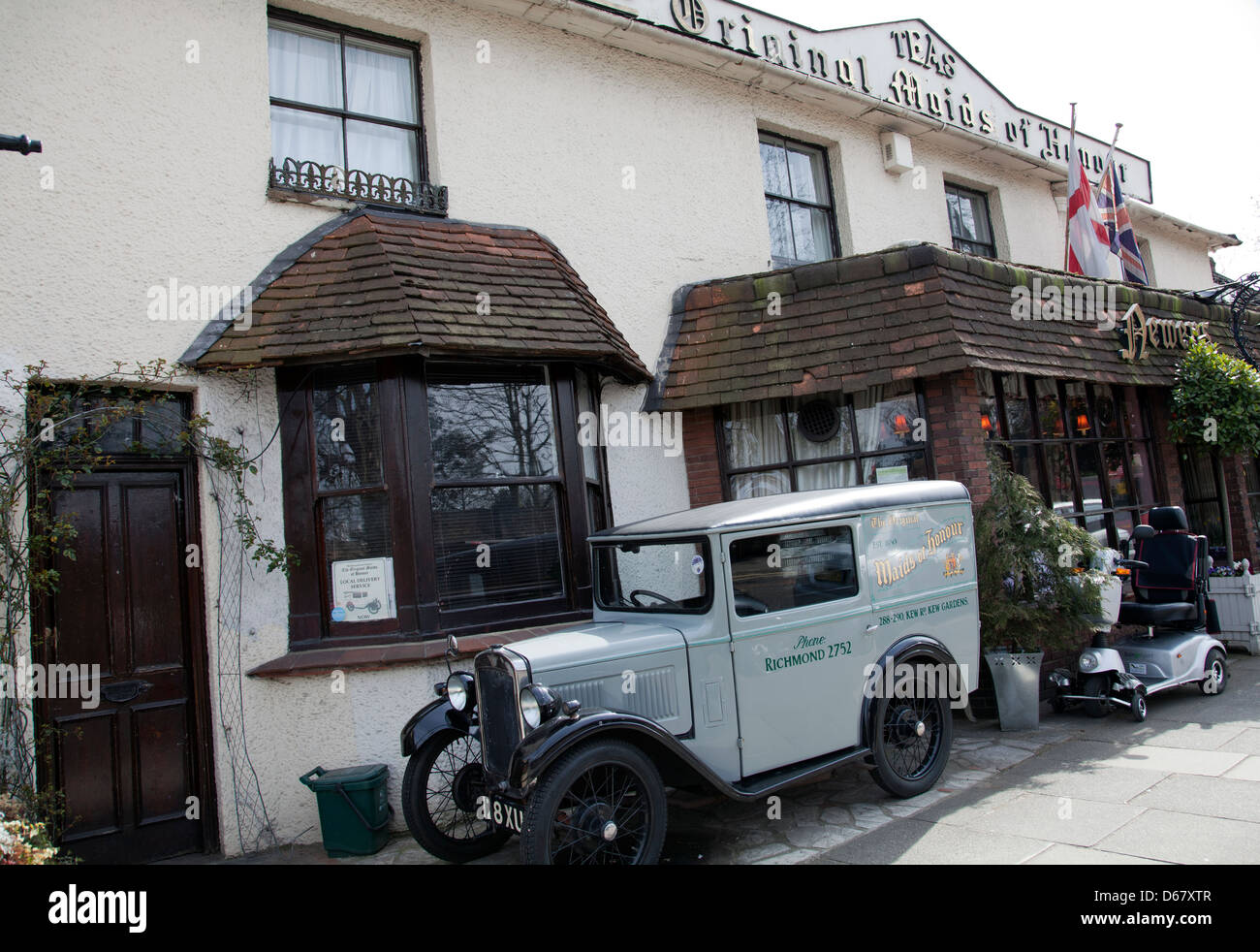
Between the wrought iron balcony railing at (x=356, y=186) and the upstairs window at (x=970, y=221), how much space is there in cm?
669

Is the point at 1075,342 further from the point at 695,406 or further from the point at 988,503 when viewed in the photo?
the point at 695,406

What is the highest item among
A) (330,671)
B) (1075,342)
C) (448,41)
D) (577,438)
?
(448,41)

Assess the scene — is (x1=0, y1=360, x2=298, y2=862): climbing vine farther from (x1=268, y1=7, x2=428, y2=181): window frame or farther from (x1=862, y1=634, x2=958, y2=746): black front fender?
(x1=862, y1=634, x2=958, y2=746): black front fender

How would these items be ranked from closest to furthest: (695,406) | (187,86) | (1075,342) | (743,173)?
(187,86), (695,406), (1075,342), (743,173)

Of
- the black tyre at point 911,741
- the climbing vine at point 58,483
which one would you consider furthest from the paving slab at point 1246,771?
the climbing vine at point 58,483

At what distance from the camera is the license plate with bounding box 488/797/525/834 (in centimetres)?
378

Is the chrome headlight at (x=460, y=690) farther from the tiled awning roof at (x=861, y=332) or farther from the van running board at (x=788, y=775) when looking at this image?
the tiled awning roof at (x=861, y=332)

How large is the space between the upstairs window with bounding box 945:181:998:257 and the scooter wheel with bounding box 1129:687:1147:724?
19.5ft

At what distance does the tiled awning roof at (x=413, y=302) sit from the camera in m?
5.36

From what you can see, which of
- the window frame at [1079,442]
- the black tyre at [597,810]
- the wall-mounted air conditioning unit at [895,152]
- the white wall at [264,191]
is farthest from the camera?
the wall-mounted air conditioning unit at [895,152]

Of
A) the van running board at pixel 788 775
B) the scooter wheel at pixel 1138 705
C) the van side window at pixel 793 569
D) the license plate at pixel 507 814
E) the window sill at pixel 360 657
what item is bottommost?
the scooter wheel at pixel 1138 705

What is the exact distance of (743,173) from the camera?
27.4 ft

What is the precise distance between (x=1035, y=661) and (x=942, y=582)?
4.98 feet

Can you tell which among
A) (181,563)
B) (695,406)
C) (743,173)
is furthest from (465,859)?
(743,173)
